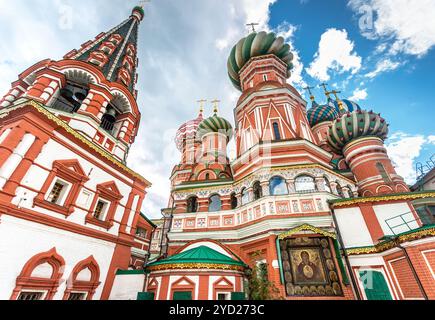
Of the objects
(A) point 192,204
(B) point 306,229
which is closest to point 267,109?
(A) point 192,204

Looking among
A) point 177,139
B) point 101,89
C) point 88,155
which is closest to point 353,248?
point 88,155

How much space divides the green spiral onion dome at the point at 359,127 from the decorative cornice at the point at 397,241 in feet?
32.2

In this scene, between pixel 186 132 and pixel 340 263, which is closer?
pixel 340 263

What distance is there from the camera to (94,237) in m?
9.33

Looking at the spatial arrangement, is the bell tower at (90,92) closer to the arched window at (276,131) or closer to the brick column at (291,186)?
the arched window at (276,131)

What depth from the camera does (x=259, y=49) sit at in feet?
63.8

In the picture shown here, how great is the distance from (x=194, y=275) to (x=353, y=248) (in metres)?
7.43

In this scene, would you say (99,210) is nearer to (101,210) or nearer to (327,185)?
(101,210)

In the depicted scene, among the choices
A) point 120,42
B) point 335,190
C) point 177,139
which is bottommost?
point 335,190

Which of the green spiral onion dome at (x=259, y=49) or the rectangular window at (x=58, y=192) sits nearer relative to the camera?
the rectangular window at (x=58, y=192)

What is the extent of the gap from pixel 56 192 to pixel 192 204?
8092 millimetres

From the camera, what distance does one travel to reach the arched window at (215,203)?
14.0 m

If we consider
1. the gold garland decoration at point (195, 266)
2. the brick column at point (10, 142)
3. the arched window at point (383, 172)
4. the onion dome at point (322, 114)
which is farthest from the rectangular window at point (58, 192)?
the onion dome at point (322, 114)
